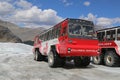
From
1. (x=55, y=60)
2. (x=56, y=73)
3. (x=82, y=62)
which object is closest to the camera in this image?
(x=56, y=73)

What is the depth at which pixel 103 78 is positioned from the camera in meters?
9.92

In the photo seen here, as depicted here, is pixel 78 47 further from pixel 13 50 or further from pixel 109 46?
pixel 13 50

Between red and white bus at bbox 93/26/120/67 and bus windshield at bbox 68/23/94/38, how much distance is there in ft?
7.43

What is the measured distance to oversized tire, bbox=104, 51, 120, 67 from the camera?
15.0 meters

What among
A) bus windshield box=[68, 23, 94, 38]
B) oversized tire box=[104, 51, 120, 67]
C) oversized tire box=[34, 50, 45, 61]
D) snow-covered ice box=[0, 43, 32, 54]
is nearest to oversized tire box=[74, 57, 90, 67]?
bus windshield box=[68, 23, 94, 38]

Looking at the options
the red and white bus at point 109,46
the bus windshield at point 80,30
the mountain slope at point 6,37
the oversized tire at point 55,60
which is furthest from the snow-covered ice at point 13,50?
the mountain slope at point 6,37

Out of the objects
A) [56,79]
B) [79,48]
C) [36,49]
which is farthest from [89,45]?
[36,49]

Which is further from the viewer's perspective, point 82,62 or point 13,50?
point 13,50

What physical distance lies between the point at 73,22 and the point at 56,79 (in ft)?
14.8

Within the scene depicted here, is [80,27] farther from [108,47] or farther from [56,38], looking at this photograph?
[108,47]

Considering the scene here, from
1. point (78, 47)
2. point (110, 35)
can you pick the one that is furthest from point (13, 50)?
point (78, 47)

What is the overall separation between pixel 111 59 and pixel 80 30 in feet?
12.2

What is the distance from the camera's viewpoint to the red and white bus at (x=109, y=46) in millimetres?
14925

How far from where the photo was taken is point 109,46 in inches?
616
